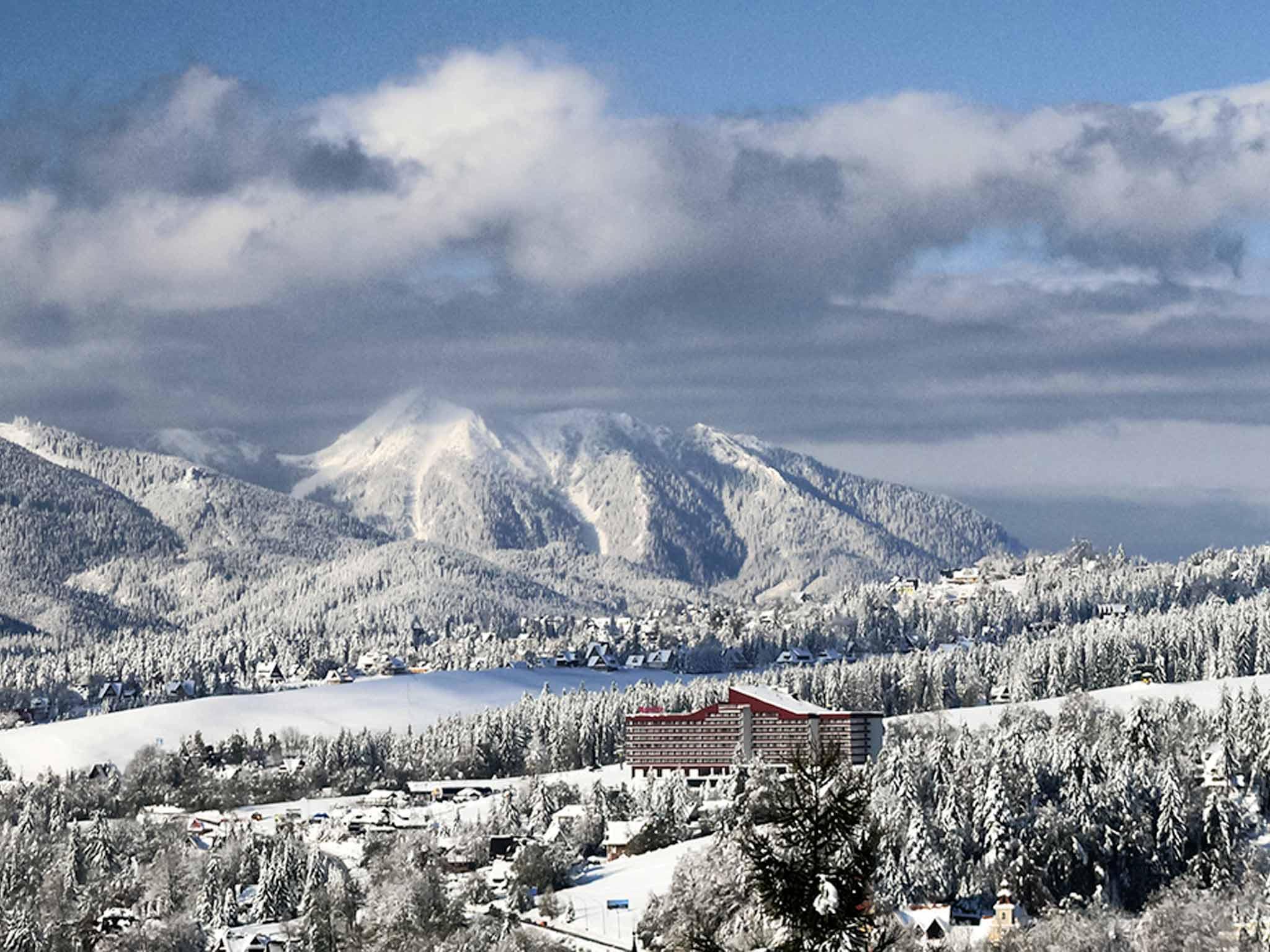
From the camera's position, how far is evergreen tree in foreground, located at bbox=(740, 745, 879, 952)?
36750mm

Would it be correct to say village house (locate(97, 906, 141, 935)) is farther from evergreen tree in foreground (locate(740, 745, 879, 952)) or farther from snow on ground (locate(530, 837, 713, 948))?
evergreen tree in foreground (locate(740, 745, 879, 952))

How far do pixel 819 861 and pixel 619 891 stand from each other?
108697 millimetres

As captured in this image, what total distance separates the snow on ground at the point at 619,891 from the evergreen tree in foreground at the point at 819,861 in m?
89.3

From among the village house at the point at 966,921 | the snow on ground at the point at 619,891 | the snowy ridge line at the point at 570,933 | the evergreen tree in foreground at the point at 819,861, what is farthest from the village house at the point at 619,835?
the evergreen tree in foreground at the point at 819,861

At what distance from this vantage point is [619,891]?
472 ft

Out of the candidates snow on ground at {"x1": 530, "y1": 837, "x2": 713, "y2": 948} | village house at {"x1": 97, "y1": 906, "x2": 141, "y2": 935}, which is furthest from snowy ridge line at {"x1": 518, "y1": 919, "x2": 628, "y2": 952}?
village house at {"x1": 97, "y1": 906, "x2": 141, "y2": 935}

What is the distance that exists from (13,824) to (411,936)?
74.2 m

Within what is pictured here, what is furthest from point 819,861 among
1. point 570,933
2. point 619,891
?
point 619,891

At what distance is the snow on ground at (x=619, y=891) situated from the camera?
130875 mm

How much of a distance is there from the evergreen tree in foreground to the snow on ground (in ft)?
293

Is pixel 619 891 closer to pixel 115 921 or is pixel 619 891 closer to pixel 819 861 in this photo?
pixel 115 921

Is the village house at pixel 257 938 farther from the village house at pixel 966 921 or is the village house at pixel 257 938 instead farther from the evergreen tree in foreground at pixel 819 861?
the evergreen tree in foreground at pixel 819 861

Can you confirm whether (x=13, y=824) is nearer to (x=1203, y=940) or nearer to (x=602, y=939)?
(x=602, y=939)

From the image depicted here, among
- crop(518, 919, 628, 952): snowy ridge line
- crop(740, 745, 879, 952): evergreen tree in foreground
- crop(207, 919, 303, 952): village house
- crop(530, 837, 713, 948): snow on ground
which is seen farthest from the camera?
crop(207, 919, 303, 952): village house
